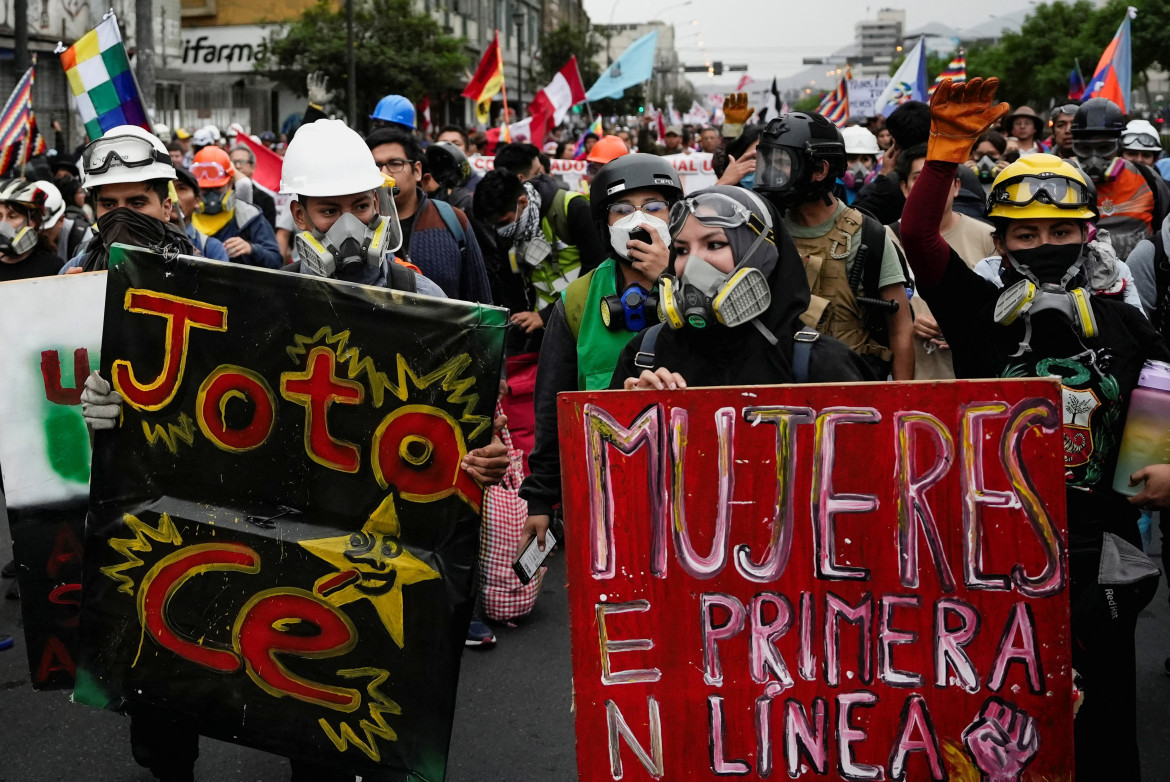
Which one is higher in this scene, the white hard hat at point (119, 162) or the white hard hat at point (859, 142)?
the white hard hat at point (859, 142)

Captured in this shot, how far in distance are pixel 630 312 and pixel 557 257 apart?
3322 millimetres

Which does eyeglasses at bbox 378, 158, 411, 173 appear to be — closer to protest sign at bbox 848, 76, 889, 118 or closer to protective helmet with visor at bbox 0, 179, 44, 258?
protective helmet with visor at bbox 0, 179, 44, 258

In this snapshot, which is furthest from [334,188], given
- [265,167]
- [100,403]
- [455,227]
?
[265,167]

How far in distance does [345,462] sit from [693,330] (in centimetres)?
92

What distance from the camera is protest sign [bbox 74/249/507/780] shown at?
3.14m

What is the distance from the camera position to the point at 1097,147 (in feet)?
25.2

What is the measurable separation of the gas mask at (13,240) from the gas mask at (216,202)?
2.02 metres

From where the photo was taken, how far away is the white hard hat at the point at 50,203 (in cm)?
634

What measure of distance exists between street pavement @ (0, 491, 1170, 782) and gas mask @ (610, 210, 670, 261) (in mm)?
1793

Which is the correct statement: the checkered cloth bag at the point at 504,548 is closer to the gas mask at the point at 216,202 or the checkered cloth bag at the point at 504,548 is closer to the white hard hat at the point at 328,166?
the white hard hat at the point at 328,166

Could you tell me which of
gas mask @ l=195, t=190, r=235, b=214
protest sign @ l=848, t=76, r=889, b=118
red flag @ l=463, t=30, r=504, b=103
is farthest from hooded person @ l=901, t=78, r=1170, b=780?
protest sign @ l=848, t=76, r=889, b=118

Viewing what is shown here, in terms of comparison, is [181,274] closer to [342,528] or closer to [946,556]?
[342,528]

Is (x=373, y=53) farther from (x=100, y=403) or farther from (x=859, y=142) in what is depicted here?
(x=100, y=403)

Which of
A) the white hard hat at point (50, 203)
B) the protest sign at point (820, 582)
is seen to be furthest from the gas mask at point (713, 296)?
the white hard hat at point (50, 203)
